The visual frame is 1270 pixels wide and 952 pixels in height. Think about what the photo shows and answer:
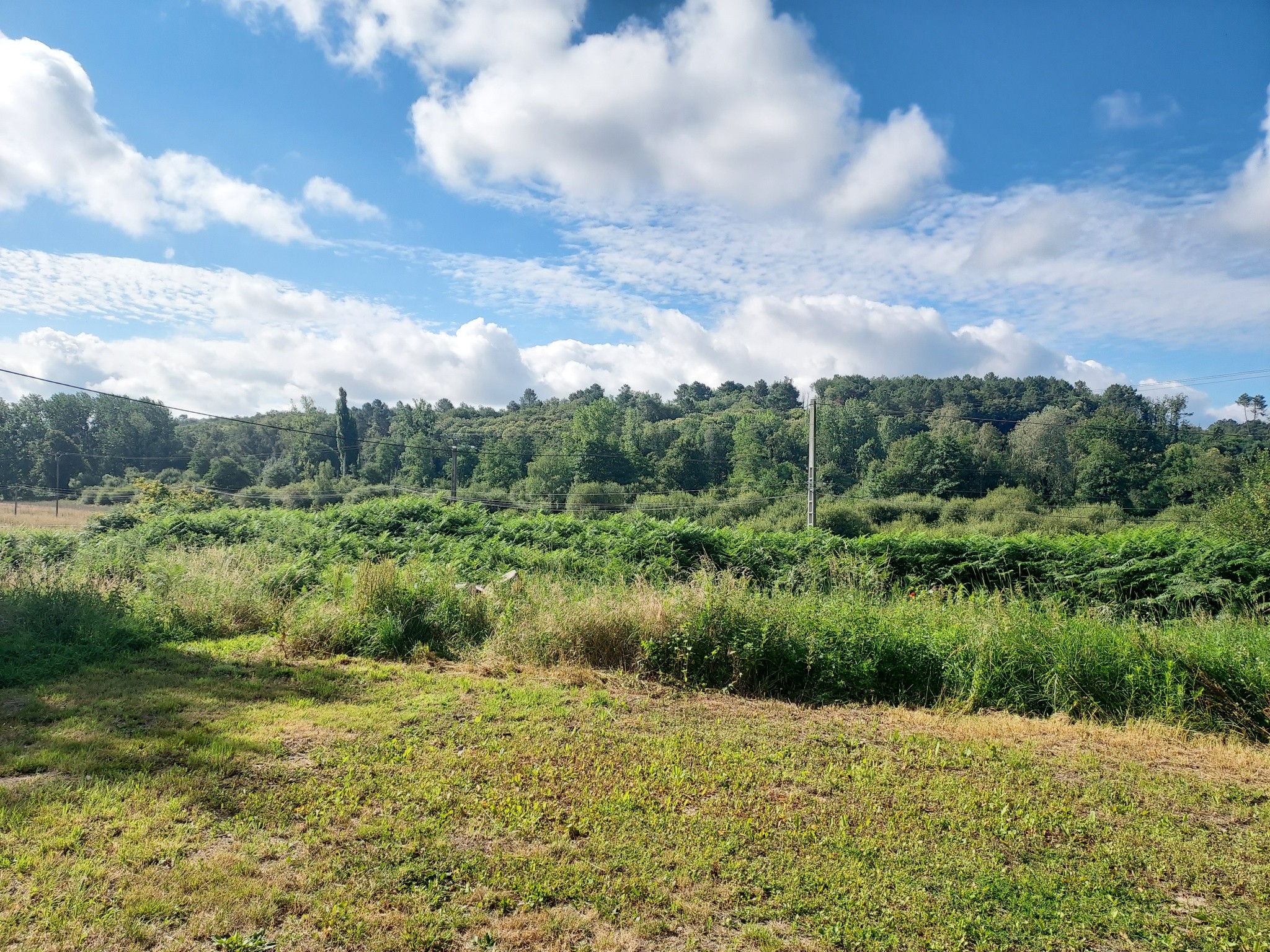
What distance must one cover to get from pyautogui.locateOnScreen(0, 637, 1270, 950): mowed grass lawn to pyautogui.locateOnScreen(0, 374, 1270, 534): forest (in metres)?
32.4

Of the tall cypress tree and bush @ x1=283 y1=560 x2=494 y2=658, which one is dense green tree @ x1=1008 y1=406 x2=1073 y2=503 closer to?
bush @ x1=283 y1=560 x2=494 y2=658

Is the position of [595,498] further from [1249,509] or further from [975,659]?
[975,659]

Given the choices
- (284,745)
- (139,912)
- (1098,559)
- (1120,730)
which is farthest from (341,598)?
(1098,559)

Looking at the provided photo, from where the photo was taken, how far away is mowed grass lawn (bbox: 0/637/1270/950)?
9.09ft

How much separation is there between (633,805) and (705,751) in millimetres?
1006

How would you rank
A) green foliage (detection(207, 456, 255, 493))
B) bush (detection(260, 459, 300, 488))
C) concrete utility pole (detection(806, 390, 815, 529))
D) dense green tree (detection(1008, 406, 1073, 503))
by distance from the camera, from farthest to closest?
bush (detection(260, 459, 300, 488)) → green foliage (detection(207, 456, 255, 493)) → dense green tree (detection(1008, 406, 1073, 503)) → concrete utility pole (detection(806, 390, 815, 529))

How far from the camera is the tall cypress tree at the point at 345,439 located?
2583 inches

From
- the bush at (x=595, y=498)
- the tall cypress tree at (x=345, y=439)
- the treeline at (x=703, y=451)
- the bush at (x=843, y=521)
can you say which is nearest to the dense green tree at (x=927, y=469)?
the treeline at (x=703, y=451)

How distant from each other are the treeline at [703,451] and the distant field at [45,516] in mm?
4450

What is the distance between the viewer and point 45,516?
30531mm

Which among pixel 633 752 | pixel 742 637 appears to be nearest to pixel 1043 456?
pixel 742 637

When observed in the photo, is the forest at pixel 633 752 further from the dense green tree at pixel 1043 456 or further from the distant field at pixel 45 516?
the dense green tree at pixel 1043 456

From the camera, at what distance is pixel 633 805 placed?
12.4ft

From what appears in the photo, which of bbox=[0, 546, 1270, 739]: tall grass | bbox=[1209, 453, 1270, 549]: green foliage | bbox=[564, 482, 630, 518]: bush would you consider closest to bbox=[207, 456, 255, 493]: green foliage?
bbox=[564, 482, 630, 518]: bush
